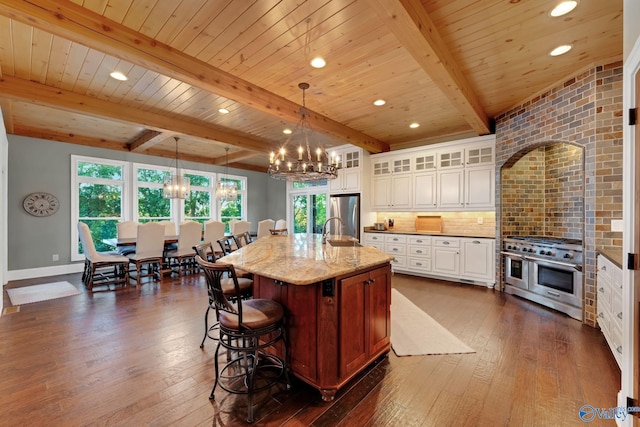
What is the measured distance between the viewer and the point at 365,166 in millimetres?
6188

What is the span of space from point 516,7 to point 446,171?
3.33 meters

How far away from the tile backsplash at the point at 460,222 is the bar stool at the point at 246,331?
4391mm

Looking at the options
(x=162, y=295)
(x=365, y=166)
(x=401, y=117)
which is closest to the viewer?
(x=162, y=295)

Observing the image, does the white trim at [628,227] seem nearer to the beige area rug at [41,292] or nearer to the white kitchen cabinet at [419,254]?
the white kitchen cabinet at [419,254]

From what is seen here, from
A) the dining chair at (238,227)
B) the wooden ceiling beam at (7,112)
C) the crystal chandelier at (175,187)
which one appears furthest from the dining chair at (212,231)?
the wooden ceiling beam at (7,112)

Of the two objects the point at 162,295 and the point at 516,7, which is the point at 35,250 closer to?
the point at 162,295

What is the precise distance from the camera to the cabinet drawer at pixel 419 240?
528cm

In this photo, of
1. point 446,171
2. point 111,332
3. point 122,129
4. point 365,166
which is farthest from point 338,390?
point 122,129

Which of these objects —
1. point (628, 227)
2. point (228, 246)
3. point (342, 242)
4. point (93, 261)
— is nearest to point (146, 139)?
point (93, 261)

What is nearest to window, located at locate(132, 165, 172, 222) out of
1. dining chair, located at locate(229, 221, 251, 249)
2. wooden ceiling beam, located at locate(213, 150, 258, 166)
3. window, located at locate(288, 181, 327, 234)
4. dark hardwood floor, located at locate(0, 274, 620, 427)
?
wooden ceiling beam, located at locate(213, 150, 258, 166)

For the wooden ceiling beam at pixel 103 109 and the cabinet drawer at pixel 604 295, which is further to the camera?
the wooden ceiling beam at pixel 103 109

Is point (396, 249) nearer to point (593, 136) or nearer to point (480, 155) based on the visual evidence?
point (480, 155)

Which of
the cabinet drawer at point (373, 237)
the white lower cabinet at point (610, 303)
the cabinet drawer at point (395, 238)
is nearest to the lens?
the white lower cabinet at point (610, 303)

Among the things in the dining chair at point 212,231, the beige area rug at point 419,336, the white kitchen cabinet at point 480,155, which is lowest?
the beige area rug at point 419,336
